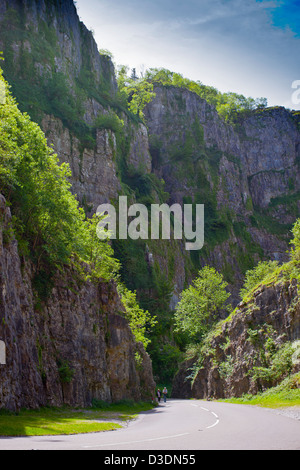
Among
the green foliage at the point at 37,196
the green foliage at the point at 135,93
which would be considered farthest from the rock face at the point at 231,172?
the green foliage at the point at 37,196

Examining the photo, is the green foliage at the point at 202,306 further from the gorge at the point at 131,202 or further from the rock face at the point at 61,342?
the rock face at the point at 61,342

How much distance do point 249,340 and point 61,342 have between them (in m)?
18.2

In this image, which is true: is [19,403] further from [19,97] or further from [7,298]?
[19,97]

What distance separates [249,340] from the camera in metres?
38.0

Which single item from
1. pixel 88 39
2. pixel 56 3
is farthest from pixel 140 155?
pixel 56 3

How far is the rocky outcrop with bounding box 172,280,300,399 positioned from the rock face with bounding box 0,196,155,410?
27.3 feet

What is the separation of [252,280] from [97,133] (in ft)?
114

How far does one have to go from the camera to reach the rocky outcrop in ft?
112

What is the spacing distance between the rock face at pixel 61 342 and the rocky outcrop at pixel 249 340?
27.3 feet

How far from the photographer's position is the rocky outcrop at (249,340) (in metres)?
34.2

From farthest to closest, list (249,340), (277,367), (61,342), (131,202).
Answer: (131,202) < (249,340) < (277,367) < (61,342)

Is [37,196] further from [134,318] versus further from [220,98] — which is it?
[220,98]

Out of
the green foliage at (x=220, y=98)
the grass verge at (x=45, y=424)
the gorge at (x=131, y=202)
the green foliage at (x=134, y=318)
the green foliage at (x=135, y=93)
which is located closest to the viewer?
the grass verge at (x=45, y=424)

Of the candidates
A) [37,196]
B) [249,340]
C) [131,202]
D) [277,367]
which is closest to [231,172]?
[131,202]
